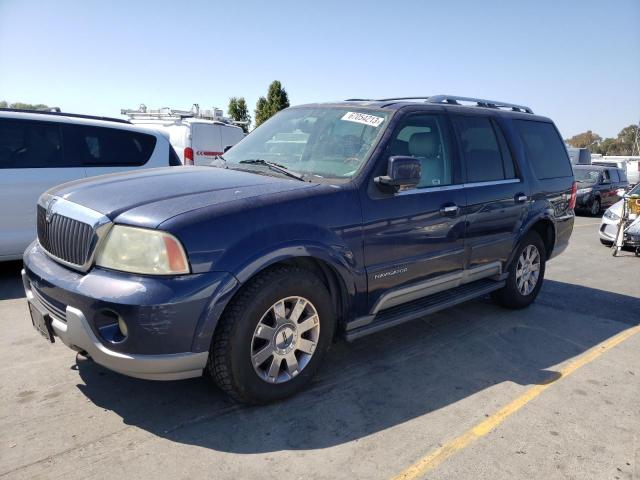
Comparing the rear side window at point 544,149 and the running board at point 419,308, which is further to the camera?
the rear side window at point 544,149

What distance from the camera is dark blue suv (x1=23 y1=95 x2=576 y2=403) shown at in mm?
2641

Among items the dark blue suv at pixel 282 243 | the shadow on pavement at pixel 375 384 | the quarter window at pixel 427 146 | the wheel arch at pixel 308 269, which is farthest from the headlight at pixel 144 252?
the quarter window at pixel 427 146

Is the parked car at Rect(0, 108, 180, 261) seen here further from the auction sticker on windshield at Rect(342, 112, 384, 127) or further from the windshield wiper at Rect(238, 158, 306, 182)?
the auction sticker on windshield at Rect(342, 112, 384, 127)

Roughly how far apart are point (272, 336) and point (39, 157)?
420cm

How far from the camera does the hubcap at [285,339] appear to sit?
3000 millimetres

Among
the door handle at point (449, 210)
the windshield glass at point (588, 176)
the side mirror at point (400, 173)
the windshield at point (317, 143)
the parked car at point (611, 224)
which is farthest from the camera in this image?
the windshield glass at point (588, 176)

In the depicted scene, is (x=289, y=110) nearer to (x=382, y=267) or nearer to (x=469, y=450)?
(x=382, y=267)

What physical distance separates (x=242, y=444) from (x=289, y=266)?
1024 millimetres

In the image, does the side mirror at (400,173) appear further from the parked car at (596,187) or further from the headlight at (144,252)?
the parked car at (596,187)

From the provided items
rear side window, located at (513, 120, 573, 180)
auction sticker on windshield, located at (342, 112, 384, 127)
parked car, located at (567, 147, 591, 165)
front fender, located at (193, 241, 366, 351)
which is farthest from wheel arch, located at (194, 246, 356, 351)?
parked car, located at (567, 147, 591, 165)

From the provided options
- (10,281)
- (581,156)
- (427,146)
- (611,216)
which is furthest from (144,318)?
(581,156)

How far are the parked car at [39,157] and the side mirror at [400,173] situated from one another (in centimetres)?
406

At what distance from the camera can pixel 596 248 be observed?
9859 millimetres

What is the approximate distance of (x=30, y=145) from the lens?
5672 millimetres
